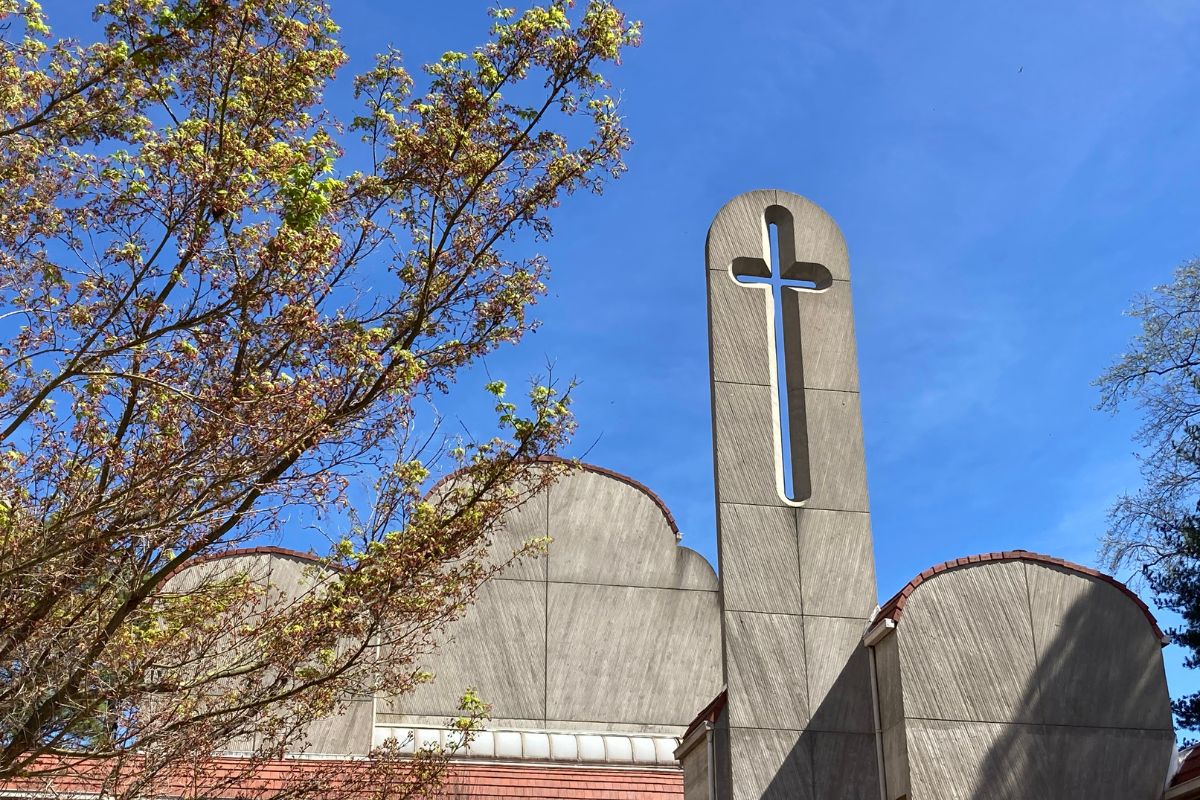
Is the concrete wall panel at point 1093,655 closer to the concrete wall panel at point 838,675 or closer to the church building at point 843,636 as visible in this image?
the church building at point 843,636

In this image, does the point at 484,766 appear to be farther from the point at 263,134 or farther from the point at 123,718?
the point at 263,134

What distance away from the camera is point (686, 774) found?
10836 millimetres

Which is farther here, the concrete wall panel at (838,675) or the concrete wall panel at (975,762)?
the concrete wall panel at (838,675)

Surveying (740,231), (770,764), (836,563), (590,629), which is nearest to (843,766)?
(770,764)

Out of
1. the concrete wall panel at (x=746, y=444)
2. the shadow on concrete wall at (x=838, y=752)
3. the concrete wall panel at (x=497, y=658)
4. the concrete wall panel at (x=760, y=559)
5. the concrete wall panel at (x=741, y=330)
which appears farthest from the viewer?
the concrete wall panel at (x=497, y=658)

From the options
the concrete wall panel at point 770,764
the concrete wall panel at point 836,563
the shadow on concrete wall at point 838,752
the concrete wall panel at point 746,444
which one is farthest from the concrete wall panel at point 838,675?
the concrete wall panel at point 746,444

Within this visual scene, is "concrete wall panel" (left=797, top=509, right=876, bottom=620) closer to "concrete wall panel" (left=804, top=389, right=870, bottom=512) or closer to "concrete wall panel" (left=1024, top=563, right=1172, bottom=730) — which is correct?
"concrete wall panel" (left=804, top=389, right=870, bottom=512)

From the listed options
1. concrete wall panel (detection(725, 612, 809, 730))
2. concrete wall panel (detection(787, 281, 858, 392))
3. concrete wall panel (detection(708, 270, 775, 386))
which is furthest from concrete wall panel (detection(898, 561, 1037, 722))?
concrete wall panel (detection(708, 270, 775, 386))

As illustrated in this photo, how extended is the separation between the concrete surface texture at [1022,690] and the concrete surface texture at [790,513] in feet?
1.35

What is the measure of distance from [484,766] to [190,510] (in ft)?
22.0

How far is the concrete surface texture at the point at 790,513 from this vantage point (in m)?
9.51

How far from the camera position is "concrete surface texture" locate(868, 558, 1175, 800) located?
925cm

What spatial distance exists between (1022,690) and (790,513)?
2149mm

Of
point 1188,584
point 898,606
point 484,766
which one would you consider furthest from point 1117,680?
point 1188,584
